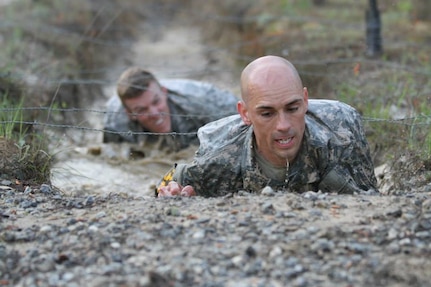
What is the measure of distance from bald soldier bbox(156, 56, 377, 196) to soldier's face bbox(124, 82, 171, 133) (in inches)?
128

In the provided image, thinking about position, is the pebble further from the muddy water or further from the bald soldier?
the muddy water

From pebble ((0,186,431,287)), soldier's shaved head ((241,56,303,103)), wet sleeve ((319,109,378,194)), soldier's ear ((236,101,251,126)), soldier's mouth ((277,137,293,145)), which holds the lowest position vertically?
pebble ((0,186,431,287))

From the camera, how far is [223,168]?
5016mm

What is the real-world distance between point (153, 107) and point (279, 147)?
3.84 meters

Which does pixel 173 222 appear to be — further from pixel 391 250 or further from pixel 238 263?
pixel 391 250

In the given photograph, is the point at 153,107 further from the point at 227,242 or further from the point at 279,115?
the point at 227,242

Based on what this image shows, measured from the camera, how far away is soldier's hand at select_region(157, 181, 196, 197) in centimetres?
490

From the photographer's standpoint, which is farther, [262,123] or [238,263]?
[262,123]

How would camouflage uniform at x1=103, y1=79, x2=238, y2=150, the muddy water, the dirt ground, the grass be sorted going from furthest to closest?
camouflage uniform at x1=103, y1=79, x2=238, y2=150 < the muddy water < the grass < the dirt ground

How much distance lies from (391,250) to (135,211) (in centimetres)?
132

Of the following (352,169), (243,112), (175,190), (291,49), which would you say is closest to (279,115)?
(243,112)

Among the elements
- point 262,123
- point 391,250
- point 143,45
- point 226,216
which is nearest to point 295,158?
point 262,123

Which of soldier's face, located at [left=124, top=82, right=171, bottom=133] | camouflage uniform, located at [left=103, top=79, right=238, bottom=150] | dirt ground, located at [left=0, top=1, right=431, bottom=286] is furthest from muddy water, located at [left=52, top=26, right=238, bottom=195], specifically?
dirt ground, located at [left=0, top=1, right=431, bottom=286]

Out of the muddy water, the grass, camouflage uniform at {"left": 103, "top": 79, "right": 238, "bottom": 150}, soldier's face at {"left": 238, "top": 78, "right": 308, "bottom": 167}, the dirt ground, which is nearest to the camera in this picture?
the dirt ground
